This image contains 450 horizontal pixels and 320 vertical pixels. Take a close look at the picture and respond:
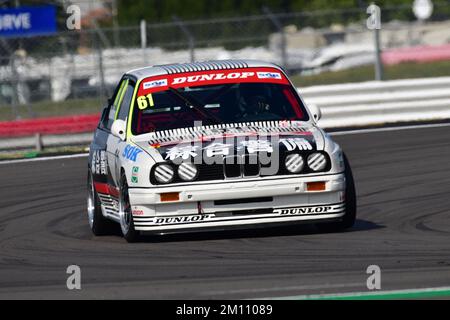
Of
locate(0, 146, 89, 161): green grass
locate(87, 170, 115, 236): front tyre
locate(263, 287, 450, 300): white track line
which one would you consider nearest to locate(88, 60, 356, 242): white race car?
locate(87, 170, 115, 236): front tyre

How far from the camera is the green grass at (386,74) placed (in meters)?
27.8

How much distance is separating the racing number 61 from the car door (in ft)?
0.38

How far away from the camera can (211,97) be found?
10.3 metres

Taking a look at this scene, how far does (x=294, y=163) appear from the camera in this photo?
9297 mm

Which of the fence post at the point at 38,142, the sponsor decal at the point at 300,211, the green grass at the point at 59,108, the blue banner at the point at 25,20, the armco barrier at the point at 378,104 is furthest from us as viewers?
the blue banner at the point at 25,20

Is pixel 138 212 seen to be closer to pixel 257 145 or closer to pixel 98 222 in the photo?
pixel 257 145

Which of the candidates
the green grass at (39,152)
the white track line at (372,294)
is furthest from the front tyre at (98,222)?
the green grass at (39,152)

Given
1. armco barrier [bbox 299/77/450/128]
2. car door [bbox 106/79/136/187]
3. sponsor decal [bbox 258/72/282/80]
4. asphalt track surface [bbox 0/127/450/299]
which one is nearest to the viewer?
asphalt track surface [bbox 0/127/450/299]

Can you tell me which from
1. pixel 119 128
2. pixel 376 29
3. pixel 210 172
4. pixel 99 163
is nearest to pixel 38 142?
pixel 376 29

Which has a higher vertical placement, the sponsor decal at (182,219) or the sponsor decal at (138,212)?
the sponsor decal at (138,212)

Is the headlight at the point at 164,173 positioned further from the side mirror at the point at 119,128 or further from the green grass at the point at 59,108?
the green grass at the point at 59,108

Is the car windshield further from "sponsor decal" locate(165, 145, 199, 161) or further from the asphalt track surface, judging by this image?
the asphalt track surface

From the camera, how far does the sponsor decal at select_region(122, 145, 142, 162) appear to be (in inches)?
375
